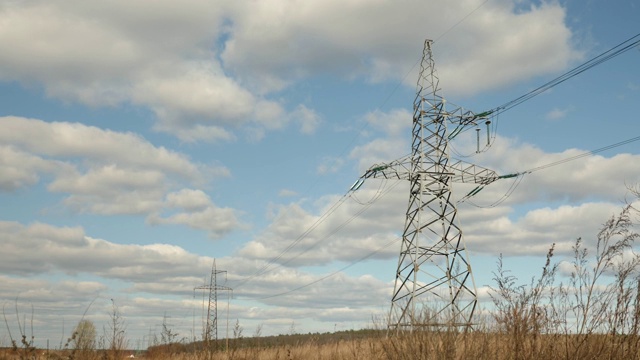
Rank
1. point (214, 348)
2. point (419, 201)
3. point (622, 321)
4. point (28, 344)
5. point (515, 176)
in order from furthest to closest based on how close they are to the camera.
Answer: point (515, 176)
point (419, 201)
point (214, 348)
point (28, 344)
point (622, 321)

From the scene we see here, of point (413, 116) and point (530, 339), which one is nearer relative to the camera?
point (530, 339)

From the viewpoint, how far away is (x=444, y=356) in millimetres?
8344

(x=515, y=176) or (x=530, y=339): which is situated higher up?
(x=515, y=176)

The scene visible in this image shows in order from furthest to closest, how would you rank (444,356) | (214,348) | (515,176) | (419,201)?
(515,176), (419,201), (214,348), (444,356)

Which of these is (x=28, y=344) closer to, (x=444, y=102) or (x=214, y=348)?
(x=214, y=348)

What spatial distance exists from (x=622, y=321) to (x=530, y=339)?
1251 mm

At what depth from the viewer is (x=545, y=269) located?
7906 mm

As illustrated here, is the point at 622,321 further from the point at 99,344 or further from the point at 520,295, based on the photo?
the point at 99,344

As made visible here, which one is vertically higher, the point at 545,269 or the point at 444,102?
the point at 444,102

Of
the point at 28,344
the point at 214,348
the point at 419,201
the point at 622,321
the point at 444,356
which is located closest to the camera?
the point at 622,321

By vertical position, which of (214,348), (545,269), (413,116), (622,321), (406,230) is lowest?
(214,348)

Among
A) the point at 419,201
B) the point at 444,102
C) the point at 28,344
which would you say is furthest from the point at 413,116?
the point at 28,344

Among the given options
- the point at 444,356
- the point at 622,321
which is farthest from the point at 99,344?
the point at 622,321

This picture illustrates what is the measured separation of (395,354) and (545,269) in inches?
119
